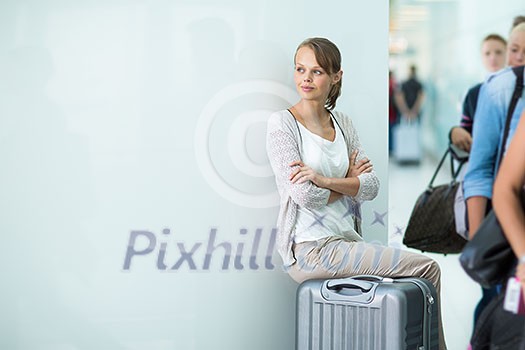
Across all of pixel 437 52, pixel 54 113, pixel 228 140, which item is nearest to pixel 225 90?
pixel 228 140

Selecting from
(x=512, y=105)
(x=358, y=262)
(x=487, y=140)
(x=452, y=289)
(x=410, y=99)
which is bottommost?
(x=452, y=289)

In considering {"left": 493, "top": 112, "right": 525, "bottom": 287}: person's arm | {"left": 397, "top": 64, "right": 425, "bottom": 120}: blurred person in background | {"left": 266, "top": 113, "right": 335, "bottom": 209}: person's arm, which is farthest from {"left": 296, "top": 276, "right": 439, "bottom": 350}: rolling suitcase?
{"left": 397, "top": 64, "right": 425, "bottom": 120}: blurred person in background

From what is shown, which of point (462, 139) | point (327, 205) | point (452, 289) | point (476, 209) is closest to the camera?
point (476, 209)

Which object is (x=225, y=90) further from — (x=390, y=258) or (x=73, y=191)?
(x=390, y=258)

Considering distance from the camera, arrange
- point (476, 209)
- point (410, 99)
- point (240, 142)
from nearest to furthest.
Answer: point (476, 209) → point (240, 142) → point (410, 99)

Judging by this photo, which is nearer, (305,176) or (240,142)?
(305,176)

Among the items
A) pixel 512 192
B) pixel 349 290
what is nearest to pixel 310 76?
pixel 349 290

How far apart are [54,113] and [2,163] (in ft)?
0.84

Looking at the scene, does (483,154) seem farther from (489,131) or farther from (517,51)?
(517,51)

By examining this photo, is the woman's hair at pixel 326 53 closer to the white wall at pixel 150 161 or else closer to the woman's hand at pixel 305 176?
the white wall at pixel 150 161

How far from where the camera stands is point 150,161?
320 centimetres

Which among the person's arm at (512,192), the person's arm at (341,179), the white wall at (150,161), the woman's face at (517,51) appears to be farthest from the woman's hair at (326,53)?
the person's arm at (512,192)

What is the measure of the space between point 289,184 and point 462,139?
102 centimetres

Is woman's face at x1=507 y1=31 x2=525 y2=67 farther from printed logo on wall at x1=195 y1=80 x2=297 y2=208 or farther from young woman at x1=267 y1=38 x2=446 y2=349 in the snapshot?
printed logo on wall at x1=195 y1=80 x2=297 y2=208
